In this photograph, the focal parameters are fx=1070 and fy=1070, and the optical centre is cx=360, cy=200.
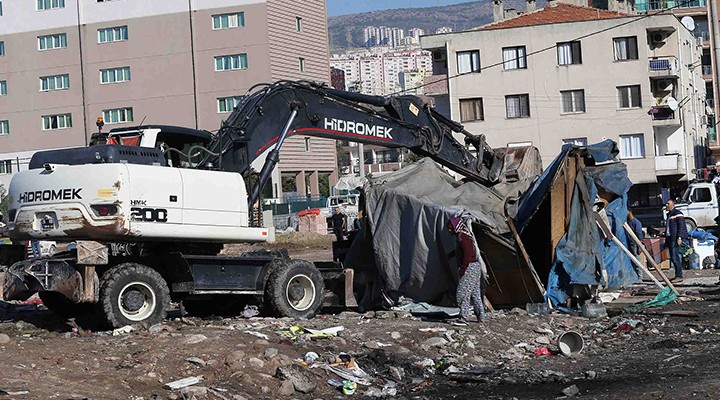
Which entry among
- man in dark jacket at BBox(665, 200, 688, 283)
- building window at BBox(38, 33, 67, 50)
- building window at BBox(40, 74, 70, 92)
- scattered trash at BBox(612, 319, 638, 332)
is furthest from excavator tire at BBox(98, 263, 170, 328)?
building window at BBox(38, 33, 67, 50)

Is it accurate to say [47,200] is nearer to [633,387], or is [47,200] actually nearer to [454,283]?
[454,283]

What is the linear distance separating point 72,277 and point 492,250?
22.0ft

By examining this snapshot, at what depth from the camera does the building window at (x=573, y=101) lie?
56938mm

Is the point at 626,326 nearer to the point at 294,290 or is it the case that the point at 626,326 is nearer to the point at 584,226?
the point at 584,226

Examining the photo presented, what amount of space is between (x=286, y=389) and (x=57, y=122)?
5813 centimetres

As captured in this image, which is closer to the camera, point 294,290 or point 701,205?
point 294,290

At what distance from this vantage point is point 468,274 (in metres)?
15.9

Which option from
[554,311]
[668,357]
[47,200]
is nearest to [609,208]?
[554,311]

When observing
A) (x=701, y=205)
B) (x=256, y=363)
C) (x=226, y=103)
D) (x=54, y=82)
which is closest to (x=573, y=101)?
(x=701, y=205)

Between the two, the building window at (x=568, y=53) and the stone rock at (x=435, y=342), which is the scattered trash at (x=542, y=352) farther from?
the building window at (x=568, y=53)

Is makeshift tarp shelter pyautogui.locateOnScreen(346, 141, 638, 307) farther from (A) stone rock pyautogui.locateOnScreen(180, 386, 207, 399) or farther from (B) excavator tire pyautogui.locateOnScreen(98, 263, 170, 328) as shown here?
(A) stone rock pyautogui.locateOnScreen(180, 386, 207, 399)

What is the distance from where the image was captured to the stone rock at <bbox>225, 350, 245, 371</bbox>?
1148cm

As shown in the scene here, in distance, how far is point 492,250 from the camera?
17.3 meters

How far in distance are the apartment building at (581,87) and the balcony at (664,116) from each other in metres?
0.05
